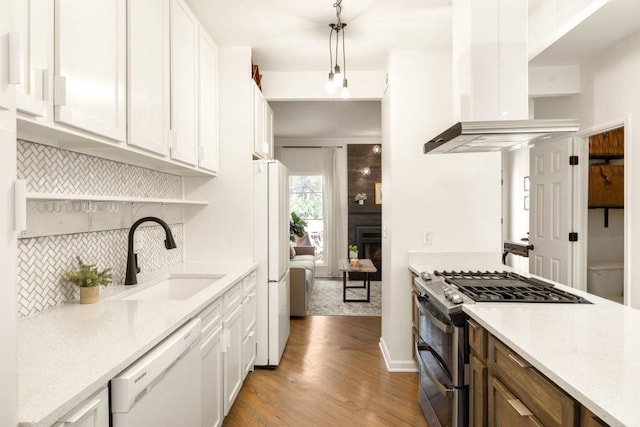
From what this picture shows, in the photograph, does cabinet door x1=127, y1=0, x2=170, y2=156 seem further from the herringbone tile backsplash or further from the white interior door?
the white interior door

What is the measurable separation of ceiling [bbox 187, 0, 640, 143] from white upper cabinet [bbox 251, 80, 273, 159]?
321 millimetres

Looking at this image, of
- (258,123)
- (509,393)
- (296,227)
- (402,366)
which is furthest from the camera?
(296,227)

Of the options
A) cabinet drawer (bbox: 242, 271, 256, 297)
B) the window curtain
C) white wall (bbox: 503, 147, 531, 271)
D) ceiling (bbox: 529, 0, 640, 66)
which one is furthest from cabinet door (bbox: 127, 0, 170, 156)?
white wall (bbox: 503, 147, 531, 271)

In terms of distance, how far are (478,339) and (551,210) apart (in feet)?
9.54

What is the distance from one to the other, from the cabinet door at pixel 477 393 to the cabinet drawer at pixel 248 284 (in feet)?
5.24

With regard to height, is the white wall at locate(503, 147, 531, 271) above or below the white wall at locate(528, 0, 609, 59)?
below

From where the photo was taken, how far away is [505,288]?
6.92 ft

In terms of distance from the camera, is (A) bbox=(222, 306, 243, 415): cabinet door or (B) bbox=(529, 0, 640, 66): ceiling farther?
(B) bbox=(529, 0, 640, 66): ceiling

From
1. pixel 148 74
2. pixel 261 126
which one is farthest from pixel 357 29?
pixel 148 74

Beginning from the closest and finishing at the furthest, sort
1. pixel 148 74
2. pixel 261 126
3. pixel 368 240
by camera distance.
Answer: pixel 148 74, pixel 261 126, pixel 368 240

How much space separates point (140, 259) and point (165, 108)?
99cm

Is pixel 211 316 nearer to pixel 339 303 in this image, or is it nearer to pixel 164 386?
pixel 164 386

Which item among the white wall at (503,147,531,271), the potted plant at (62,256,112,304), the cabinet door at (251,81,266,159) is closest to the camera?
the potted plant at (62,256,112,304)

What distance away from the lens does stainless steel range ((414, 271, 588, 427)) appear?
1824 millimetres
